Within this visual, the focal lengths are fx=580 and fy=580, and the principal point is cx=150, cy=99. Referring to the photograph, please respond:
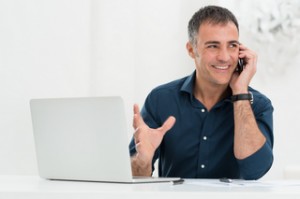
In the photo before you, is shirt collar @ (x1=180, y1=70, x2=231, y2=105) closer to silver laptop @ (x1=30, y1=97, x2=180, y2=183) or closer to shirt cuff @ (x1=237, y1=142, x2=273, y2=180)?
shirt cuff @ (x1=237, y1=142, x2=273, y2=180)

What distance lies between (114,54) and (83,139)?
4.99 ft

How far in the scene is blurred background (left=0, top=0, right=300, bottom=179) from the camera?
2.92 meters

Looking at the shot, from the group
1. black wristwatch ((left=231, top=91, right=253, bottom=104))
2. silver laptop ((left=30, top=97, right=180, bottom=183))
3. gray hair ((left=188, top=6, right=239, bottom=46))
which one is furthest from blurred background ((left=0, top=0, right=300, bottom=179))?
silver laptop ((left=30, top=97, right=180, bottom=183))

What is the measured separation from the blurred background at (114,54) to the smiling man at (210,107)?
721mm

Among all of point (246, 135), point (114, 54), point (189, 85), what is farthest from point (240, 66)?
point (114, 54)

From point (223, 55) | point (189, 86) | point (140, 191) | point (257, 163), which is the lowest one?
point (257, 163)

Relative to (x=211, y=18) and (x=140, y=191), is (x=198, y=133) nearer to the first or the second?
(x=211, y=18)

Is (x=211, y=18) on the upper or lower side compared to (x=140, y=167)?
upper

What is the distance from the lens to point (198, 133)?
2229 millimetres

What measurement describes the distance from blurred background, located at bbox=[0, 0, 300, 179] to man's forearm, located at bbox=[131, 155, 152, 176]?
106 cm

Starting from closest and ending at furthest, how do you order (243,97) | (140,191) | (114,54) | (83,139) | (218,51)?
1. (140,191)
2. (83,139)
3. (243,97)
4. (218,51)
5. (114,54)

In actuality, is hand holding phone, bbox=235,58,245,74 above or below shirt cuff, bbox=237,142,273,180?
above

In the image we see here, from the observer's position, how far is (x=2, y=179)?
5.50ft

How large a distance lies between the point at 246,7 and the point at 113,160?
64.1 inches
